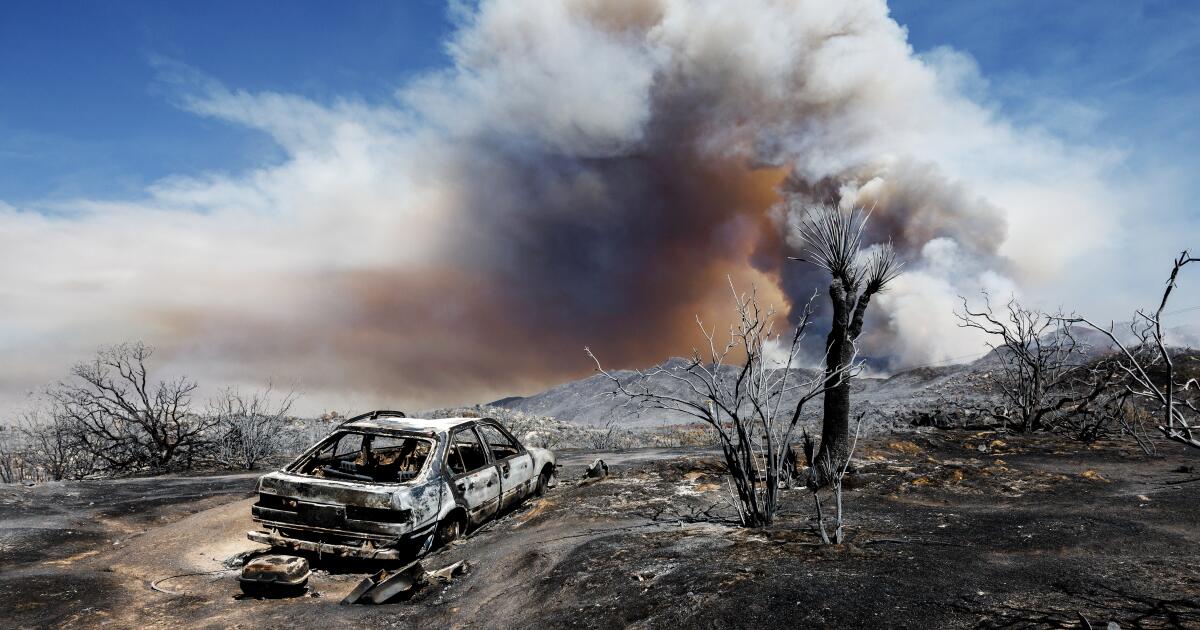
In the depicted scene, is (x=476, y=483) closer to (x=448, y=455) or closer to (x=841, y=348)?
(x=448, y=455)

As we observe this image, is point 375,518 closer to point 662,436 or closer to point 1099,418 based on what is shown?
point 1099,418

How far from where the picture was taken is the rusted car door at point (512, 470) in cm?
769

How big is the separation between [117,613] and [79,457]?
13.3 meters

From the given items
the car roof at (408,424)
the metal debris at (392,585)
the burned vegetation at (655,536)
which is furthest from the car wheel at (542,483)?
the metal debris at (392,585)

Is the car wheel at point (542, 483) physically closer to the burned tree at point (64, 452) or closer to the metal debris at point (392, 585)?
the metal debris at point (392, 585)

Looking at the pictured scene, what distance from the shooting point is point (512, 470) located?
7945mm

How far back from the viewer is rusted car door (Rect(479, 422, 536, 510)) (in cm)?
769

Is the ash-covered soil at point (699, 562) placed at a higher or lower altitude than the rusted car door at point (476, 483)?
lower

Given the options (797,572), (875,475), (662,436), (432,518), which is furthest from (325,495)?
(662,436)

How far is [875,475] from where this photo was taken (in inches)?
394

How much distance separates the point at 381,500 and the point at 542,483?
3393mm

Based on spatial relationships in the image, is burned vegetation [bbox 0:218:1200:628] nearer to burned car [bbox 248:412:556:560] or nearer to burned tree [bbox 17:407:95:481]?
burned car [bbox 248:412:556:560]

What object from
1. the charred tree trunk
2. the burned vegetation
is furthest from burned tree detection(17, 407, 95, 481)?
the charred tree trunk

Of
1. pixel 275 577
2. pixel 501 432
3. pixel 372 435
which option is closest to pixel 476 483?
pixel 501 432
